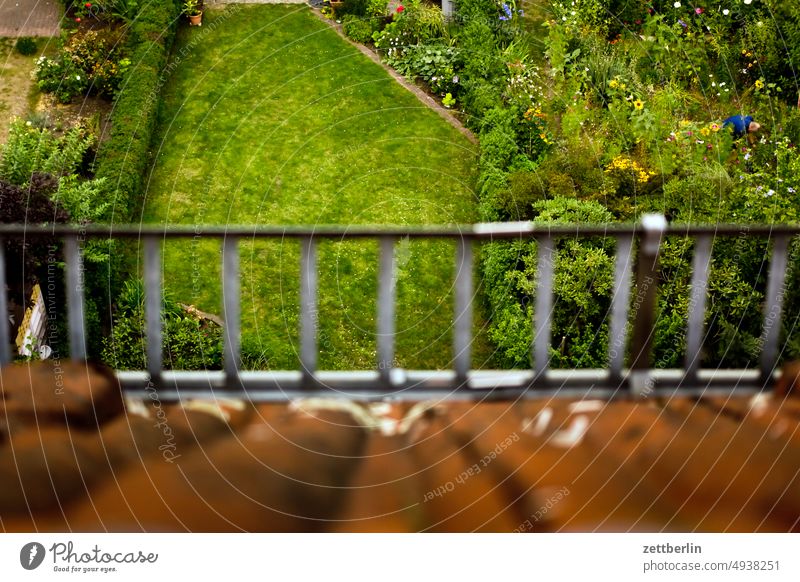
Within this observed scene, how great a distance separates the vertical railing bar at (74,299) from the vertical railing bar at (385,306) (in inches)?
37.6

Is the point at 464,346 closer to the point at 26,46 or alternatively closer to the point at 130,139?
the point at 130,139

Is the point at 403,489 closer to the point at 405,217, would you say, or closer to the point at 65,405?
the point at 65,405

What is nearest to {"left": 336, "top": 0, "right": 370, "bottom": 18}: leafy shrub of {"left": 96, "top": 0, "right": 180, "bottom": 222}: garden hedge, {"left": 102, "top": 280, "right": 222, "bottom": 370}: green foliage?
{"left": 96, "top": 0, "right": 180, "bottom": 222}: garden hedge

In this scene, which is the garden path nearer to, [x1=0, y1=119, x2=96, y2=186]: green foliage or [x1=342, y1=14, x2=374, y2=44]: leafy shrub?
[x1=0, y1=119, x2=96, y2=186]: green foliage

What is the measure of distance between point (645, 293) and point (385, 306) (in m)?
0.91

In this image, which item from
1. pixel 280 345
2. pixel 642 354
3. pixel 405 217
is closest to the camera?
pixel 642 354

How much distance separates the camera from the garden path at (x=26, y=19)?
298 inches

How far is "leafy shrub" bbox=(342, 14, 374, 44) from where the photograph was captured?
29.6ft

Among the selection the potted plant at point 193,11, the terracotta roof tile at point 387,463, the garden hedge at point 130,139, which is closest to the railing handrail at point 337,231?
the terracotta roof tile at point 387,463

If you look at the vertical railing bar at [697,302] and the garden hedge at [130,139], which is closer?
the vertical railing bar at [697,302]

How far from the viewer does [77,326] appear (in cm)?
350

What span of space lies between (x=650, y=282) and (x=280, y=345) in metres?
2.99

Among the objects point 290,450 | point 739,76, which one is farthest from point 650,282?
point 739,76

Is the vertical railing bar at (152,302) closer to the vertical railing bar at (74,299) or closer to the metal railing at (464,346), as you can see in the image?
the metal railing at (464,346)
